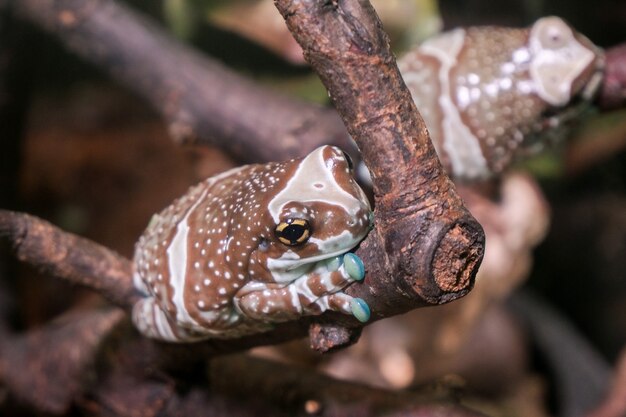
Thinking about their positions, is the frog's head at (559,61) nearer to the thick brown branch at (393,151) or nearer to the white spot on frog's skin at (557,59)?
the white spot on frog's skin at (557,59)

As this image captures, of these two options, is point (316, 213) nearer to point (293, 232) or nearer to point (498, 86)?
point (293, 232)

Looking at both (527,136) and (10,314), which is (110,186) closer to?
(10,314)

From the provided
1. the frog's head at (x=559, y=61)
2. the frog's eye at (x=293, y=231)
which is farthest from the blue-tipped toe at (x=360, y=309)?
the frog's head at (x=559, y=61)

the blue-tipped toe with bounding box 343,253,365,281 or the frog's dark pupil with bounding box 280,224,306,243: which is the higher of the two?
the frog's dark pupil with bounding box 280,224,306,243

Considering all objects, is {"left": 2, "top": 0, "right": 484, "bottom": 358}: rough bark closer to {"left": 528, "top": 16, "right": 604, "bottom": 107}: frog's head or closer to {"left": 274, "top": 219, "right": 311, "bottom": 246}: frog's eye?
{"left": 274, "top": 219, "right": 311, "bottom": 246}: frog's eye

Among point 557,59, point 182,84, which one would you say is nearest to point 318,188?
point 557,59

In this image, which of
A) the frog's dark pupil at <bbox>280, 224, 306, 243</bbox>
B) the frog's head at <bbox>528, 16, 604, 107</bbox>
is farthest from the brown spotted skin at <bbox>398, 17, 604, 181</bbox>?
the frog's dark pupil at <bbox>280, 224, 306, 243</bbox>
